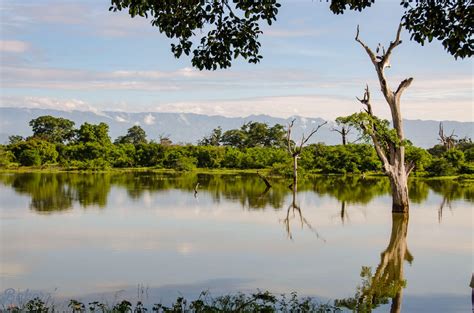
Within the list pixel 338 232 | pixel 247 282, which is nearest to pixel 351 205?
pixel 338 232

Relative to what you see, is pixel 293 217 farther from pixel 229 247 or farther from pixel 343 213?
pixel 229 247

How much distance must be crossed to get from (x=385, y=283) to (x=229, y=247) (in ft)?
14.4

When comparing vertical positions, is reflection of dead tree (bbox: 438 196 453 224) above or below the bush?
below

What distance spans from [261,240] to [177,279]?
4.80 m

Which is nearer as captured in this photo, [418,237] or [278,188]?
[418,237]

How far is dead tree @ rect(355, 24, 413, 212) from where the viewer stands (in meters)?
21.2

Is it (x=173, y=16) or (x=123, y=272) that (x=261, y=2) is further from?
(x=123, y=272)

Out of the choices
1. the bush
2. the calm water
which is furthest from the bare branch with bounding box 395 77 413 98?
the bush

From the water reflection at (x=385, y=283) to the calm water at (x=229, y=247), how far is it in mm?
55

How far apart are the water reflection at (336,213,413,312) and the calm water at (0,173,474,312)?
0.06 meters

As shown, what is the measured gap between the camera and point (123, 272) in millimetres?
11273

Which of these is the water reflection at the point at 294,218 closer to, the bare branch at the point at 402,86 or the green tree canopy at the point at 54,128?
the bare branch at the point at 402,86

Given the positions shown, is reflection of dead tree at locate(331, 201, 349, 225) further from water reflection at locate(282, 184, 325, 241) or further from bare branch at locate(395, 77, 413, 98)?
bare branch at locate(395, 77, 413, 98)

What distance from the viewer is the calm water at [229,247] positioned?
408 inches
